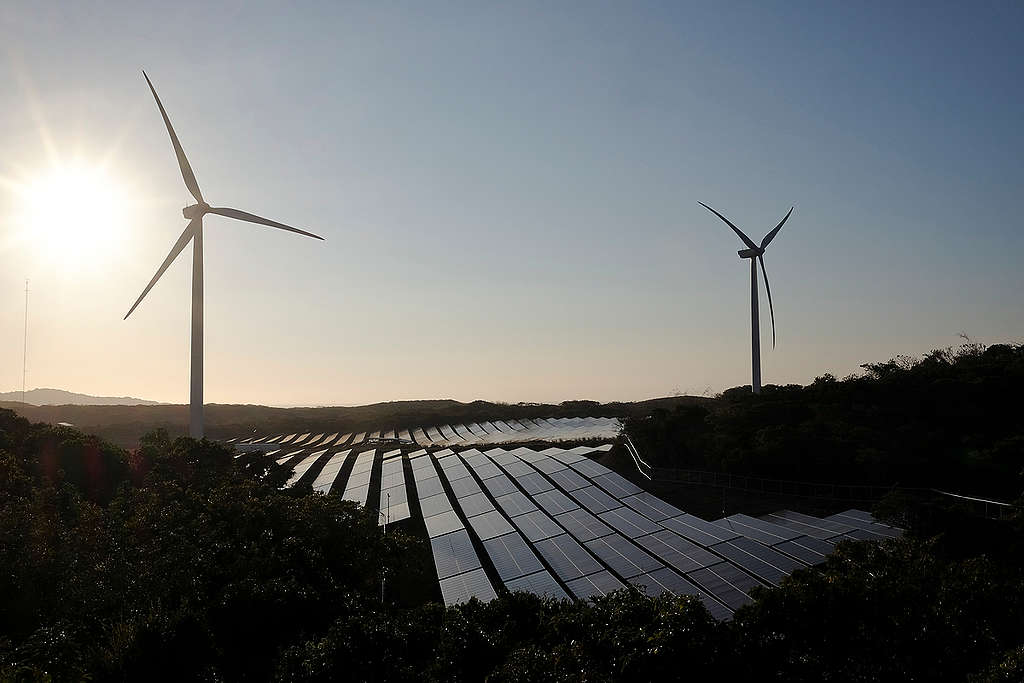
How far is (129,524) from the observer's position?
35250 millimetres

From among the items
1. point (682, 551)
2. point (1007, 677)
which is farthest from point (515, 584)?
point (1007, 677)

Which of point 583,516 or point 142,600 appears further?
point 583,516

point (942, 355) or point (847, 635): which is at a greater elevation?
point (942, 355)

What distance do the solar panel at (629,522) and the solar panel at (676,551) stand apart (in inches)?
37.8

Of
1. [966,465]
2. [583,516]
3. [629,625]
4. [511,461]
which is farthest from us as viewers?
[511,461]

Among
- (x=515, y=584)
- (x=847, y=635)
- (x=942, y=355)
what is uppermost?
(x=942, y=355)

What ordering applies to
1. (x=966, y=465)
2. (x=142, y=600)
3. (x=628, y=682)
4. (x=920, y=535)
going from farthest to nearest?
(x=966, y=465)
(x=920, y=535)
(x=142, y=600)
(x=628, y=682)

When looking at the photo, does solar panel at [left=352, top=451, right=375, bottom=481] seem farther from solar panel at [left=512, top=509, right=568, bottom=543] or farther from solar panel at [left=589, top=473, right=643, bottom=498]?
solar panel at [left=512, top=509, right=568, bottom=543]

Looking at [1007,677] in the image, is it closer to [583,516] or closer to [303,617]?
[303,617]

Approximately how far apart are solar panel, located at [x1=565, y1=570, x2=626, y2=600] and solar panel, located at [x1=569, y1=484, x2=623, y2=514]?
11834 millimetres

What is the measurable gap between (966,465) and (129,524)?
63.2 meters

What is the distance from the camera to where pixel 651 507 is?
47.3 m

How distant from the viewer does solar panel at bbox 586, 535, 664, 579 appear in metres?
35.1

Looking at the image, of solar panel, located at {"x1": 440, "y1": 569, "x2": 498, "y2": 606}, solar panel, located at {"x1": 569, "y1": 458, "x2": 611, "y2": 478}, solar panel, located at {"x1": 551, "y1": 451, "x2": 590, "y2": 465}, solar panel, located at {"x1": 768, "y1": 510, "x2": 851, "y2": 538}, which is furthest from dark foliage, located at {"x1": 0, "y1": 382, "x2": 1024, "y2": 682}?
solar panel, located at {"x1": 551, "y1": 451, "x2": 590, "y2": 465}
